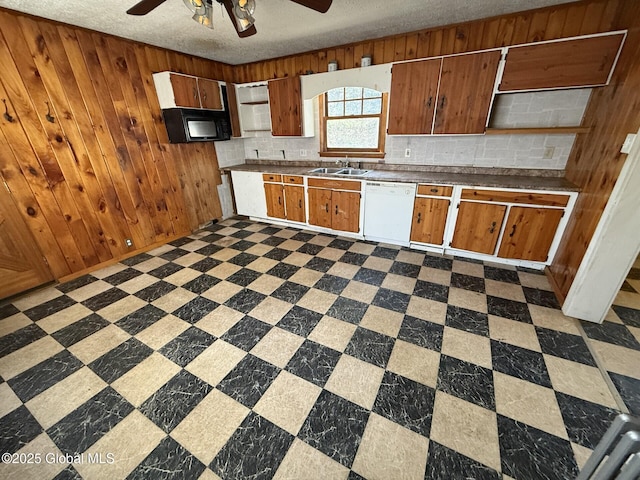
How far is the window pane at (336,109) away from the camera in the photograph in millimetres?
3703

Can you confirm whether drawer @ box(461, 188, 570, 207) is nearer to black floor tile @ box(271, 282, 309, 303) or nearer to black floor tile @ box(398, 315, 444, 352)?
black floor tile @ box(398, 315, 444, 352)

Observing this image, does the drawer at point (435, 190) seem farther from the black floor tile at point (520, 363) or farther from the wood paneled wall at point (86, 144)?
the wood paneled wall at point (86, 144)

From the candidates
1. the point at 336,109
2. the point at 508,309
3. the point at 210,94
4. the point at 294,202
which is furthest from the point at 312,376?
the point at 210,94

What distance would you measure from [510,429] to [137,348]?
Answer: 2409mm

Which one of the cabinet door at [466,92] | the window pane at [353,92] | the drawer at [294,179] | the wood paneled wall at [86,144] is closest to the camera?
the wood paneled wall at [86,144]

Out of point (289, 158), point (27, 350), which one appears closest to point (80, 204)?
point (27, 350)

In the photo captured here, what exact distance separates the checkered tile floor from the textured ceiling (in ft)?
8.06

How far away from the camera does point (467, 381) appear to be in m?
1.59

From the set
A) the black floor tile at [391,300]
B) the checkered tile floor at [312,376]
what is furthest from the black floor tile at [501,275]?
the black floor tile at [391,300]

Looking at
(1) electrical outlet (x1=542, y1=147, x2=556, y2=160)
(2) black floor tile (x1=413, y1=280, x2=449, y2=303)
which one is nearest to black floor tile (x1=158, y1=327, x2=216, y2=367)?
(2) black floor tile (x1=413, y1=280, x2=449, y2=303)

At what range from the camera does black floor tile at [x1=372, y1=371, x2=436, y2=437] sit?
1381mm

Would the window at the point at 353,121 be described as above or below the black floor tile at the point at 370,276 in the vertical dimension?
above

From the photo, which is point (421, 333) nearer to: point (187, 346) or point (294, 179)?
point (187, 346)

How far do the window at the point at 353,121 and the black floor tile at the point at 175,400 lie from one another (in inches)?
128
